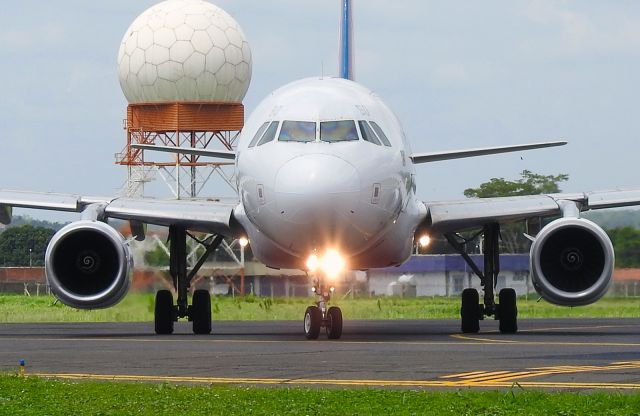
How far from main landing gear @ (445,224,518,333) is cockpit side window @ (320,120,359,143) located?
6.46 m

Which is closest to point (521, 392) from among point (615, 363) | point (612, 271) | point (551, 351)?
point (615, 363)

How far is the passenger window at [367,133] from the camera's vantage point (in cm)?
2480

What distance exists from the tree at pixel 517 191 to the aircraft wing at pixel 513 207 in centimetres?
1174

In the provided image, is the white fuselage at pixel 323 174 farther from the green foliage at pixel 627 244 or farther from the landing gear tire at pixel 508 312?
the green foliage at pixel 627 244

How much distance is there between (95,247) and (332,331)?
5410 millimetres

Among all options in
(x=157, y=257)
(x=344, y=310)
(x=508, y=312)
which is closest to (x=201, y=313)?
(x=508, y=312)

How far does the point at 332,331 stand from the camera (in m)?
25.3

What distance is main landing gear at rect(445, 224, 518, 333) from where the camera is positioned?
2969 cm

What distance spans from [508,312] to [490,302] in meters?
0.76

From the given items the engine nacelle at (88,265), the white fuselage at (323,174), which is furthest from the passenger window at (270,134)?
the engine nacelle at (88,265)

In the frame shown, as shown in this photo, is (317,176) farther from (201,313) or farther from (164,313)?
(164,313)

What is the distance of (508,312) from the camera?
29.7 metres

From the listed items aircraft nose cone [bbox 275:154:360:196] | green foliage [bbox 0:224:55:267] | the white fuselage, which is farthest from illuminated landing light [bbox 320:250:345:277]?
green foliage [bbox 0:224:55:267]

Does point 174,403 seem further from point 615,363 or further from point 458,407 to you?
point 615,363
